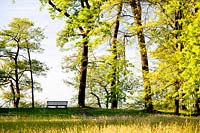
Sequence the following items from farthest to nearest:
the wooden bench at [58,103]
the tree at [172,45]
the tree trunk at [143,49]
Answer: the wooden bench at [58,103] < the tree trunk at [143,49] < the tree at [172,45]

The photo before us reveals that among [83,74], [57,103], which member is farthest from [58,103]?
[83,74]

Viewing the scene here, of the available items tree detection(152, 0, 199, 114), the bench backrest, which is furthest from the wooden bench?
tree detection(152, 0, 199, 114)

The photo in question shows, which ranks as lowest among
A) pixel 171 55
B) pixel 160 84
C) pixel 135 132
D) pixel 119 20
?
pixel 135 132

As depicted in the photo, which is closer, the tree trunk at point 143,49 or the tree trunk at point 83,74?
the tree trunk at point 143,49

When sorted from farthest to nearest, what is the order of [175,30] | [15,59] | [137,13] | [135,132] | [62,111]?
[15,59], [137,13], [62,111], [175,30], [135,132]

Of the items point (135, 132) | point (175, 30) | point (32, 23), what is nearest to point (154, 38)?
point (175, 30)

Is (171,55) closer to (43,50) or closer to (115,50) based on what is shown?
(115,50)

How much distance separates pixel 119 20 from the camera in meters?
29.6

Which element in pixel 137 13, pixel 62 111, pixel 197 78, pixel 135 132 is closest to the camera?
pixel 135 132

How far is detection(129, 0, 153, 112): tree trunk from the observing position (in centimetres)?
2833

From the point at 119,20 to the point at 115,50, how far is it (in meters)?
2.11

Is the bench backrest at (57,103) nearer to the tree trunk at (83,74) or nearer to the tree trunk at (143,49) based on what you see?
the tree trunk at (83,74)

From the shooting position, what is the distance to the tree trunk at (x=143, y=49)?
92.9 feet

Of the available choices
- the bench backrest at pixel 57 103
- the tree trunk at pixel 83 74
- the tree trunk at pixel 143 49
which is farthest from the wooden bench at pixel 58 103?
the tree trunk at pixel 143 49
